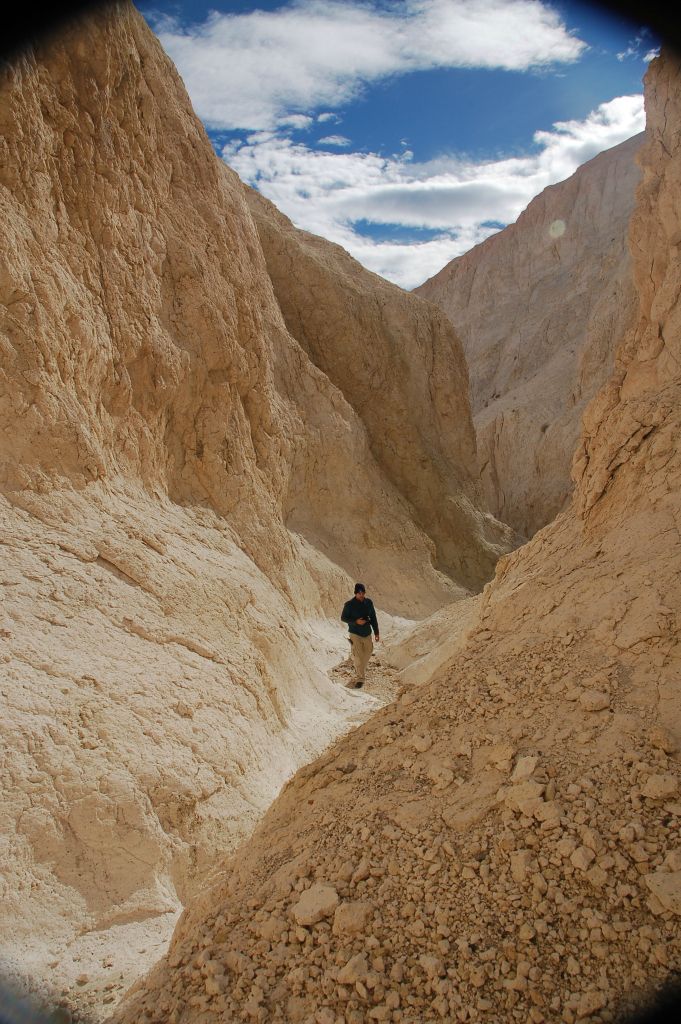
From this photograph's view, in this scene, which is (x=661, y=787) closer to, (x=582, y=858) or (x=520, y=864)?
(x=582, y=858)

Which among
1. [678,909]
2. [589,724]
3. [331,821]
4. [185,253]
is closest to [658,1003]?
[678,909]

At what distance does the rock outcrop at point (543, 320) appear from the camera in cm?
2712

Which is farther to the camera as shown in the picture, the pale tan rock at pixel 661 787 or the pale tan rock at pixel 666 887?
the pale tan rock at pixel 661 787

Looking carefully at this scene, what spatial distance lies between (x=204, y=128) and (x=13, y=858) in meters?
9.71

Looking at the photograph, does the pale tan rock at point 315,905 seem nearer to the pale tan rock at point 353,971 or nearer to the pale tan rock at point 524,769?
the pale tan rock at point 353,971

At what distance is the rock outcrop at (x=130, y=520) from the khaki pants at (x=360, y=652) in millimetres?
636

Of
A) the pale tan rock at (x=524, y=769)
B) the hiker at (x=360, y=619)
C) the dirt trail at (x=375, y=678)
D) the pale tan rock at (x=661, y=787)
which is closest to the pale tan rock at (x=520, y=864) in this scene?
the pale tan rock at (x=524, y=769)

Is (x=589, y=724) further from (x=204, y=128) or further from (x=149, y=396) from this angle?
(x=204, y=128)

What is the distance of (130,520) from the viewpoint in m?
5.97

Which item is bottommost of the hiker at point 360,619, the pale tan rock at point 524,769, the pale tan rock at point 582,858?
the pale tan rock at point 582,858

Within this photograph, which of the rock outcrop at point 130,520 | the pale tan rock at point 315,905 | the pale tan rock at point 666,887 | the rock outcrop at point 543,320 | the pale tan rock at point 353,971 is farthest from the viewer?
the rock outcrop at point 543,320

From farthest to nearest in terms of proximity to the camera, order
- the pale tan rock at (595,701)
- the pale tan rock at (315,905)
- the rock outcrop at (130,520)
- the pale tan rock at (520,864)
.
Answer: the rock outcrop at (130,520), the pale tan rock at (595,701), the pale tan rock at (315,905), the pale tan rock at (520,864)

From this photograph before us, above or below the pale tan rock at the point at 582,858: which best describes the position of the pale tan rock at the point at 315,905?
above

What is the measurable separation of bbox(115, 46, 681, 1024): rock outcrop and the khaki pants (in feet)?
17.2
